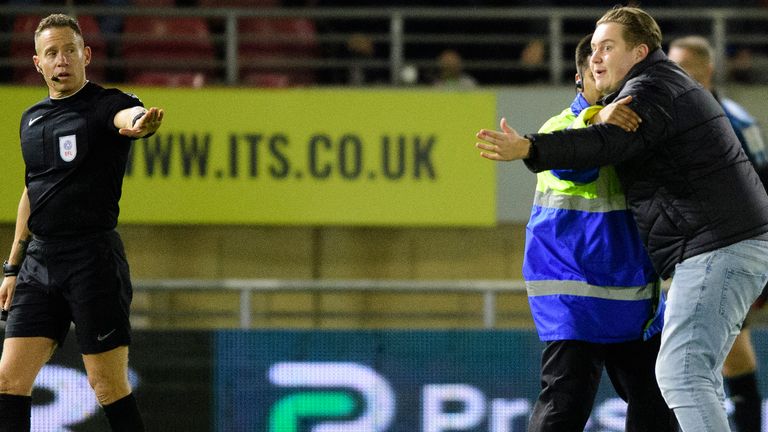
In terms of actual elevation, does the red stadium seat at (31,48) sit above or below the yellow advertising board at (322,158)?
above

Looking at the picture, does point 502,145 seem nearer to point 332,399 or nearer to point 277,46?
point 332,399

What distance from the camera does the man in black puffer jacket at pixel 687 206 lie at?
3.91 m

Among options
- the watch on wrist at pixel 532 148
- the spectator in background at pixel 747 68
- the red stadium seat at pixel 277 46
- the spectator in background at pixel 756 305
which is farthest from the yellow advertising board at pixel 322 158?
the watch on wrist at pixel 532 148

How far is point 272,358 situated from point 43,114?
2.14 metres

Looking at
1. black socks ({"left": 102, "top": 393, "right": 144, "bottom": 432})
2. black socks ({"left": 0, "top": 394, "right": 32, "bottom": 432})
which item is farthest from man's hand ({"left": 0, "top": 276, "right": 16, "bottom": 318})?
black socks ({"left": 102, "top": 393, "right": 144, "bottom": 432})

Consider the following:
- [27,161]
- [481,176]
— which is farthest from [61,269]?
[481,176]

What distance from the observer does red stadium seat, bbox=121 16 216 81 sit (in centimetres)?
918

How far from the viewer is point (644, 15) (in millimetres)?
4121

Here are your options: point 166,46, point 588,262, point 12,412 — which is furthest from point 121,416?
point 166,46

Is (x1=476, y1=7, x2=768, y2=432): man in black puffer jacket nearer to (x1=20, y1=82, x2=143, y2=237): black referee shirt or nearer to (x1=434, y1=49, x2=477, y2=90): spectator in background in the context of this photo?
(x1=20, y1=82, x2=143, y2=237): black referee shirt

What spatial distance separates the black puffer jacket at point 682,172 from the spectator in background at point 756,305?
1510 millimetres

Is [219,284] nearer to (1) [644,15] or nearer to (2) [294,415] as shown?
(2) [294,415]

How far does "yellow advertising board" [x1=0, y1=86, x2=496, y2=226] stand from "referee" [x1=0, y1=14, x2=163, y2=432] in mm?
4170

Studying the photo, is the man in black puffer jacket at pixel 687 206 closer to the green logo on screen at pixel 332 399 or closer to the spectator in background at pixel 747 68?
the green logo on screen at pixel 332 399
